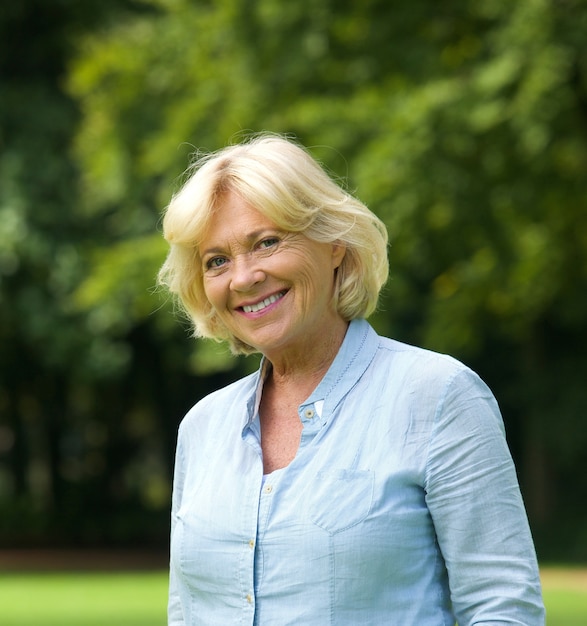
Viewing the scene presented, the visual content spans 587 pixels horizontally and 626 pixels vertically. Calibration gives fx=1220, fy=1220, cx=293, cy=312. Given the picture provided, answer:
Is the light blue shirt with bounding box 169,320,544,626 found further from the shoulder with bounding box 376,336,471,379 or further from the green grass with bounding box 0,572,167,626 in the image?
the green grass with bounding box 0,572,167,626

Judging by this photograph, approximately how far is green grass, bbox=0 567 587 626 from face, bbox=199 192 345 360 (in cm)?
911

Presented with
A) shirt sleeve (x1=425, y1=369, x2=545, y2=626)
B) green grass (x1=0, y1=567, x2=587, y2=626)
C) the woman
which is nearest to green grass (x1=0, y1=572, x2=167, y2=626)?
green grass (x1=0, y1=567, x2=587, y2=626)

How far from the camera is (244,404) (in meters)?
2.58

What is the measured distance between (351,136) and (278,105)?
4.81 ft

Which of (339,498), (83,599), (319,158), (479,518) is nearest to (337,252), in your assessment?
(339,498)

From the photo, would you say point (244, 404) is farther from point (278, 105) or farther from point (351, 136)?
point (278, 105)

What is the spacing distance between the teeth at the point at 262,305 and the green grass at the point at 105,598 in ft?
30.0

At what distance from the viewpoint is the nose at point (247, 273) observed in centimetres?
247

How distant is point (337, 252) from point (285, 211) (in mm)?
200

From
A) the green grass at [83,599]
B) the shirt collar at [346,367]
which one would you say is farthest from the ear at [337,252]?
the green grass at [83,599]

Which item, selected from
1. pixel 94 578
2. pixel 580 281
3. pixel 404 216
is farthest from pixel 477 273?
pixel 94 578

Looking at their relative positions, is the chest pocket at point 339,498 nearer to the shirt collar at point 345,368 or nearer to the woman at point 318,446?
the woman at point 318,446

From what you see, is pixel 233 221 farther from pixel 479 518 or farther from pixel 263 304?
pixel 479 518

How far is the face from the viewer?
246 cm
